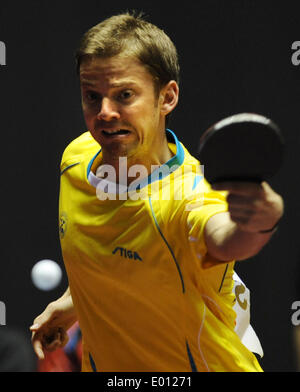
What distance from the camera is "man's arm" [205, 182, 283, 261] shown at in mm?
1440

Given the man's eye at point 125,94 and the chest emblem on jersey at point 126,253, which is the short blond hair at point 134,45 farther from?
the chest emblem on jersey at point 126,253

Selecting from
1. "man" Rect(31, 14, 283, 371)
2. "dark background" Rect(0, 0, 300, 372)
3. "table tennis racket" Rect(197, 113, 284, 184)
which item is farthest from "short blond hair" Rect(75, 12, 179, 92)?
"dark background" Rect(0, 0, 300, 372)

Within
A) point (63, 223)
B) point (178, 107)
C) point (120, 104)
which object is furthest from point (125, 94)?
point (178, 107)

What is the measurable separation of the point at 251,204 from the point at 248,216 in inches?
1.1

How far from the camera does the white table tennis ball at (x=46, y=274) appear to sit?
3814 mm

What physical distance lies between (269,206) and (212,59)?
8.23 ft

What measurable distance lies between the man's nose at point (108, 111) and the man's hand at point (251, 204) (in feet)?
1.75

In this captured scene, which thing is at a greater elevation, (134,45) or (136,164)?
(134,45)

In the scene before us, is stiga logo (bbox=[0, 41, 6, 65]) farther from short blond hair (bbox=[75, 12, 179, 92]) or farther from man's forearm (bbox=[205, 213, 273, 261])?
man's forearm (bbox=[205, 213, 273, 261])

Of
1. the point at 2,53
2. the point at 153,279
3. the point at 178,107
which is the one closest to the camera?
the point at 153,279

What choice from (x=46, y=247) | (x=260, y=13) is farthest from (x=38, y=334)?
(x=260, y=13)

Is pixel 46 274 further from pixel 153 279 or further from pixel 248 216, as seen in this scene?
→ pixel 248 216

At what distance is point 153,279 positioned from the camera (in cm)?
191

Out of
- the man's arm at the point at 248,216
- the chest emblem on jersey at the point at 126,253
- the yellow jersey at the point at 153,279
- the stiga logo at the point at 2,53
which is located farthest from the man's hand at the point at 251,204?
the stiga logo at the point at 2,53
